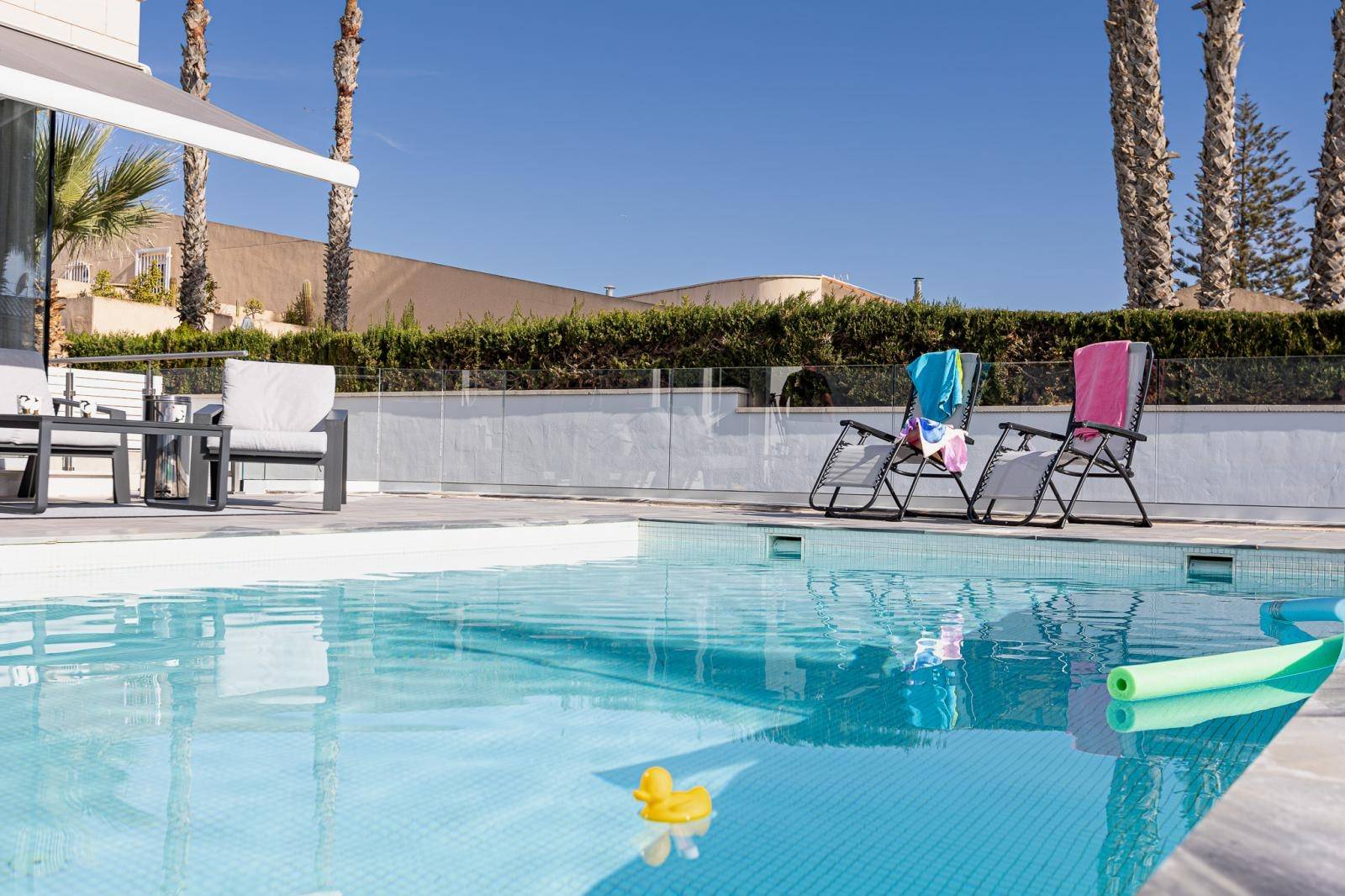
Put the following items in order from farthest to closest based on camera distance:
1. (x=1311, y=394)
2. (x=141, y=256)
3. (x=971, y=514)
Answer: (x=141, y=256)
(x=1311, y=394)
(x=971, y=514)

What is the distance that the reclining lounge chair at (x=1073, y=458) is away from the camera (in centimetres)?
786

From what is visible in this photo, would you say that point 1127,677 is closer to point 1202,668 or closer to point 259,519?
point 1202,668

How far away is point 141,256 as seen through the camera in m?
24.0

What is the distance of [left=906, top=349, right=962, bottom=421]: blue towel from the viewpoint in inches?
348

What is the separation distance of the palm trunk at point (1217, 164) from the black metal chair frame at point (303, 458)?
9477 mm

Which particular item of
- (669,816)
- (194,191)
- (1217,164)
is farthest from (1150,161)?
(194,191)

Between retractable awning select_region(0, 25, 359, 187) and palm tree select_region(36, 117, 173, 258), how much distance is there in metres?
3.53

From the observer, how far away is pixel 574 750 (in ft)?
8.09

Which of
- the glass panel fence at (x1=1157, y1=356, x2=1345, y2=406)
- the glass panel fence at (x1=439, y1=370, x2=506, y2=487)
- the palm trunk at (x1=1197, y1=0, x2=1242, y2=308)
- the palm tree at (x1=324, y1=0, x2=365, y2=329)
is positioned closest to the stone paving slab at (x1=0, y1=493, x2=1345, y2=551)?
the glass panel fence at (x1=1157, y1=356, x2=1345, y2=406)

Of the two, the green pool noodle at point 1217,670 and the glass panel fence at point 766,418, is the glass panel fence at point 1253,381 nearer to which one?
the glass panel fence at point 766,418

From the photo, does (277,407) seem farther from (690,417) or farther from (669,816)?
(669,816)

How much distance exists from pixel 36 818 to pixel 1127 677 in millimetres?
2305

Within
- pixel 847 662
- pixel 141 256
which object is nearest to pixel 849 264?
pixel 141 256

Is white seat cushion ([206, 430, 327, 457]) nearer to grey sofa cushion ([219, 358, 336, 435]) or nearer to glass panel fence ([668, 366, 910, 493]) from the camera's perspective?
Result: grey sofa cushion ([219, 358, 336, 435])
